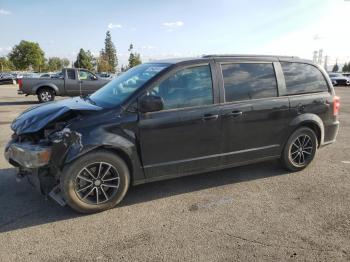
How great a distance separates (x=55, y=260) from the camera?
10.7 ft

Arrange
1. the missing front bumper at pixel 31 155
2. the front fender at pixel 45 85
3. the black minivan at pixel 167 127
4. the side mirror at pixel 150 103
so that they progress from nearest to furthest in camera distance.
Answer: the missing front bumper at pixel 31 155, the black minivan at pixel 167 127, the side mirror at pixel 150 103, the front fender at pixel 45 85

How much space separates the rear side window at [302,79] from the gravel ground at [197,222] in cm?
135

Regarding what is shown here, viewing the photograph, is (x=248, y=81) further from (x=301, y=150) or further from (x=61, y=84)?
(x=61, y=84)

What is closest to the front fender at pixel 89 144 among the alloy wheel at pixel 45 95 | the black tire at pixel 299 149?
the black tire at pixel 299 149

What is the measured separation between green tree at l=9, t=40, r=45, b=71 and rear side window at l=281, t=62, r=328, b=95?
100291 mm

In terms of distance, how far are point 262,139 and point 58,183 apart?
2.88 metres

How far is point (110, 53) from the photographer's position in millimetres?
91125

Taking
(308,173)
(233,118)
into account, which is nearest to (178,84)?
(233,118)

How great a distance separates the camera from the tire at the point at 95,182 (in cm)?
402

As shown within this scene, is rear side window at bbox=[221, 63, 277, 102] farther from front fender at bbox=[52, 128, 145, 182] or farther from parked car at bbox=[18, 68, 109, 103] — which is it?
parked car at bbox=[18, 68, 109, 103]

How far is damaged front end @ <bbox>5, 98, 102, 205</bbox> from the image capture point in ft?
13.0

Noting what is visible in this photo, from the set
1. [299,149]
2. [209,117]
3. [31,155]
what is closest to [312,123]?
[299,149]

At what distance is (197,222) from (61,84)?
14116mm

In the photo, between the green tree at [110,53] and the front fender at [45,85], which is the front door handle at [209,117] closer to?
the front fender at [45,85]
